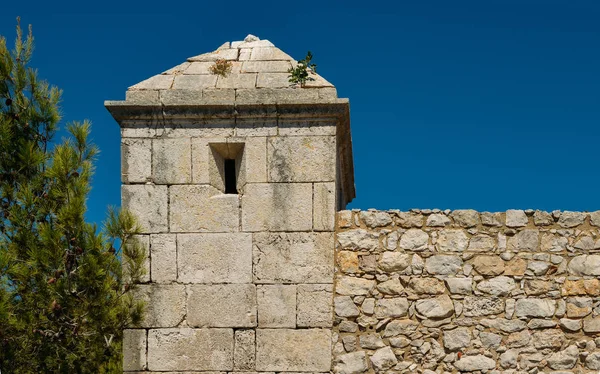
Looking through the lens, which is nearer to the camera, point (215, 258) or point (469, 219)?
point (215, 258)

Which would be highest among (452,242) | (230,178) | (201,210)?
(230,178)

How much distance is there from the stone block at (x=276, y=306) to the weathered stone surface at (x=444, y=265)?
3.71ft

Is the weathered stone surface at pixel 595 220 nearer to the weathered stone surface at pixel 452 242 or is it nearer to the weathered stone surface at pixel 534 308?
the weathered stone surface at pixel 534 308

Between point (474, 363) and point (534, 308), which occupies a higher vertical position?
point (534, 308)

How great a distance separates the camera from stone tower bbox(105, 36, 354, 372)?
19.9 ft

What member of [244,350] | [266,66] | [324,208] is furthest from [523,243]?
[266,66]

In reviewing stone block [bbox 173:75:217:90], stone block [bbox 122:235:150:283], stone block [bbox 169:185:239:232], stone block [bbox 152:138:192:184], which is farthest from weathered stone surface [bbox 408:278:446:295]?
stone block [bbox 173:75:217:90]

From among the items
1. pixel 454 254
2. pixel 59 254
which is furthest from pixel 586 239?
pixel 59 254

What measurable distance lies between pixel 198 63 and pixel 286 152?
118cm

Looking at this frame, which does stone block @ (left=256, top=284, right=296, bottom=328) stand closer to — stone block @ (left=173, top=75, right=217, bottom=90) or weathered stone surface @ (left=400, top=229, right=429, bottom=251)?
weathered stone surface @ (left=400, top=229, right=429, bottom=251)

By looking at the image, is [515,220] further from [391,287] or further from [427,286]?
[391,287]

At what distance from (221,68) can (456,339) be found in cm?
299

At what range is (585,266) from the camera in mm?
6148

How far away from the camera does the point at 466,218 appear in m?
6.20
